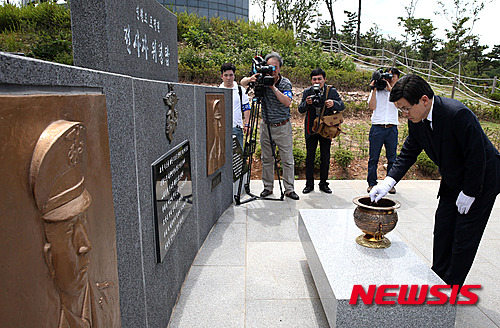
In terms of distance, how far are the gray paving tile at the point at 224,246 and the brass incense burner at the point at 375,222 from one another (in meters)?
1.31

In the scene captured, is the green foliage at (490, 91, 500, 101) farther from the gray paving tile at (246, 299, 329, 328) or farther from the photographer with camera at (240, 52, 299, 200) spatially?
the gray paving tile at (246, 299, 329, 328)

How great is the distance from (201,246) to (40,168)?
300 cm

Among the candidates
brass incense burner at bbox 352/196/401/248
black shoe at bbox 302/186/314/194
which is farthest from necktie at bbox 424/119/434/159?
black shoe at bbox 302/186/314/194

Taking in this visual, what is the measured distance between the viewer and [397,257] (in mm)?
2531

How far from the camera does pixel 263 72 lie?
4.71m

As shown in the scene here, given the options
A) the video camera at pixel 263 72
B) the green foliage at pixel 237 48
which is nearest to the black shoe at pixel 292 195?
the video camera at pixel 263 72

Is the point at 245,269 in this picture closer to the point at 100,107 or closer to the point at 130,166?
the point at 130,166

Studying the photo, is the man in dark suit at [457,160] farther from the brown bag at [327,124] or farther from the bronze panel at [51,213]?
the brown bag at [327,124]

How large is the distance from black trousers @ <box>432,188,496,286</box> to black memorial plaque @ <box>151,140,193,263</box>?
2084 mm

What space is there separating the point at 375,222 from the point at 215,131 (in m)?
2.30

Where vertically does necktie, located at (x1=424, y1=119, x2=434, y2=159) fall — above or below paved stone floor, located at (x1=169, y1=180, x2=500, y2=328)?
above

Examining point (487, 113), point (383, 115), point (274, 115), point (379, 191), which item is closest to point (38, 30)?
point (274, 115)

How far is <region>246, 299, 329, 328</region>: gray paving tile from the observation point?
255 centimetres

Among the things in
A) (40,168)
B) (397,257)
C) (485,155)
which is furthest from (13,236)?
(485,155)
